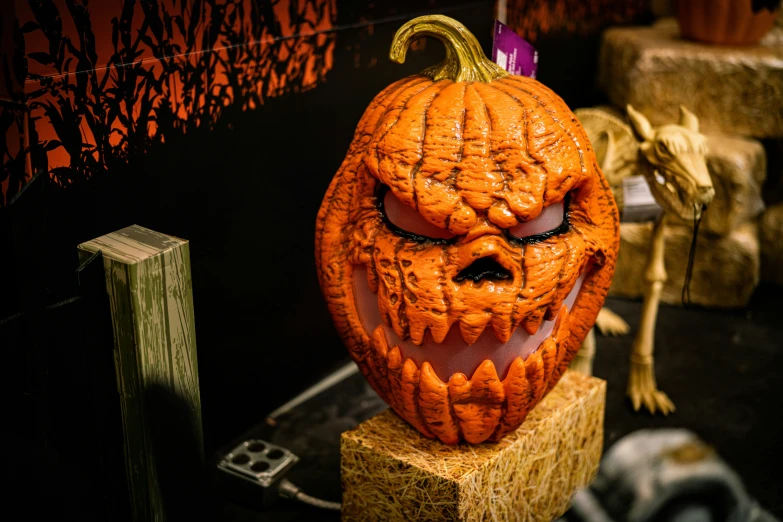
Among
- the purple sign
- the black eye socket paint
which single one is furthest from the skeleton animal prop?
the black eye socket paint

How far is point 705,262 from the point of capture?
4410 mm

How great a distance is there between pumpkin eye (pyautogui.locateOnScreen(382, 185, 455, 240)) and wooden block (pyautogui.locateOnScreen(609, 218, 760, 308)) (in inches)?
94.6

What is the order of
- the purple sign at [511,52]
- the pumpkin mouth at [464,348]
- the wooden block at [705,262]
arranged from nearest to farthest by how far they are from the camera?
1. the pumpkin mouth at [464,348]
2. the purple sign at [511,52]
3. the wooden block at [705,262]

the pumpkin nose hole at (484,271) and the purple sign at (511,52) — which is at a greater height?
the purple sign at (511,52)

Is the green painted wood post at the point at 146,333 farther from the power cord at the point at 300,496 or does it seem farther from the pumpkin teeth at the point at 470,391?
the power cord at the point at 300,496

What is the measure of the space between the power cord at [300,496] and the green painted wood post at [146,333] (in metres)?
0.80

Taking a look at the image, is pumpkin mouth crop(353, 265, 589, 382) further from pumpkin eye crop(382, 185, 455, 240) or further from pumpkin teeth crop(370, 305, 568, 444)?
pumpkin eye crop(382, 185, 455, 240)

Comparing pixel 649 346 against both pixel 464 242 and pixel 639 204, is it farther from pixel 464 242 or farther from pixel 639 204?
pixel 464 242

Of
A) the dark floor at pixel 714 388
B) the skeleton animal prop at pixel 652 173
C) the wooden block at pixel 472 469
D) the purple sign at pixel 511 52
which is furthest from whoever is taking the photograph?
the skeleton animal prop at pixel 652 173

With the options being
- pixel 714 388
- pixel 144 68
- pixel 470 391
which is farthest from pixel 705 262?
pixel 144 68

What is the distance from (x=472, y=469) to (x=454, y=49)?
1175 mm

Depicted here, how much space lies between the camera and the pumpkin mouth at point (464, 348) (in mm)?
2279

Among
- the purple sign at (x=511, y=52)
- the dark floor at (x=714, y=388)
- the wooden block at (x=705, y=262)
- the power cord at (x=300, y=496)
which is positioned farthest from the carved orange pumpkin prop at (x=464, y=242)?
the wooden block at (x=705, y=262)

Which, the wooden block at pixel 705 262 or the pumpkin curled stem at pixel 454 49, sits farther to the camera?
the wooden block at pixel 705 262
